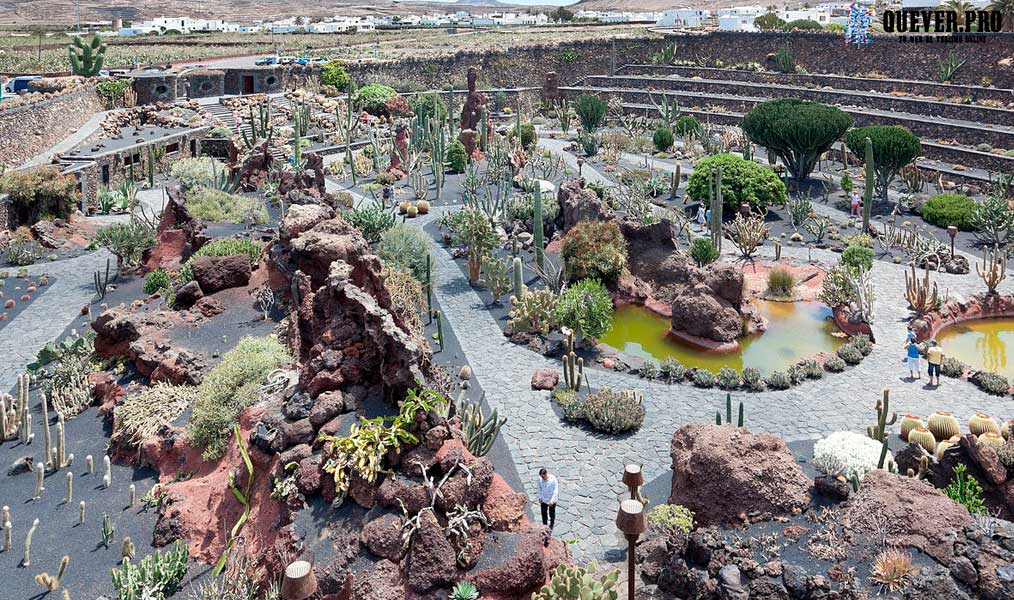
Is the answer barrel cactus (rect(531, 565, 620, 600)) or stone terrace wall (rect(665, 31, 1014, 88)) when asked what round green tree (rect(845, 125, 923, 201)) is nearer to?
stone terrace wall (rect(665, 31, 1014, 88))

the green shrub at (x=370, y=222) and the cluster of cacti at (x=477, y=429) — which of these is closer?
the cluster of cacti at (x=477, y=429)

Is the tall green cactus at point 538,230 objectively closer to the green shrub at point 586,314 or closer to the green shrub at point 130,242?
the green shrub at point 586,314

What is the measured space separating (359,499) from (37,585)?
170 inches

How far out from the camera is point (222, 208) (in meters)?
25.6

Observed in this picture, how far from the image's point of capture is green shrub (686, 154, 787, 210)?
3008 cm

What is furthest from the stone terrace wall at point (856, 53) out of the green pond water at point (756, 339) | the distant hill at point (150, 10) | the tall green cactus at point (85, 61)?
the distant hill at point (150, 10)

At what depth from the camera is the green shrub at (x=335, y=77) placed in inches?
2195

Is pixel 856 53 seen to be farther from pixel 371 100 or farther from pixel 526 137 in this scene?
pixel 371 100

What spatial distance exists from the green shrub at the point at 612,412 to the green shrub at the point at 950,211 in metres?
17.0

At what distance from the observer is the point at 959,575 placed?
10391mm

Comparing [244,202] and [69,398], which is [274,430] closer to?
[69,398]

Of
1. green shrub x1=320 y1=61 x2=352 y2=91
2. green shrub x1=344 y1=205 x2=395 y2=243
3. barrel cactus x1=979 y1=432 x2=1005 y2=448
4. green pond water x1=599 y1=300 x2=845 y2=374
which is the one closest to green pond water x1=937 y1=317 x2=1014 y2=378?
green pond water x1=599 y1=300 x2=845 y2=374

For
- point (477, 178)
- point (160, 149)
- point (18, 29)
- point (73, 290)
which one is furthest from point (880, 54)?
point (18, 29)

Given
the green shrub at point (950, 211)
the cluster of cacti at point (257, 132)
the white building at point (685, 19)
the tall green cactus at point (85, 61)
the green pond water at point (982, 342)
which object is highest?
the white building at point (685, 19)
